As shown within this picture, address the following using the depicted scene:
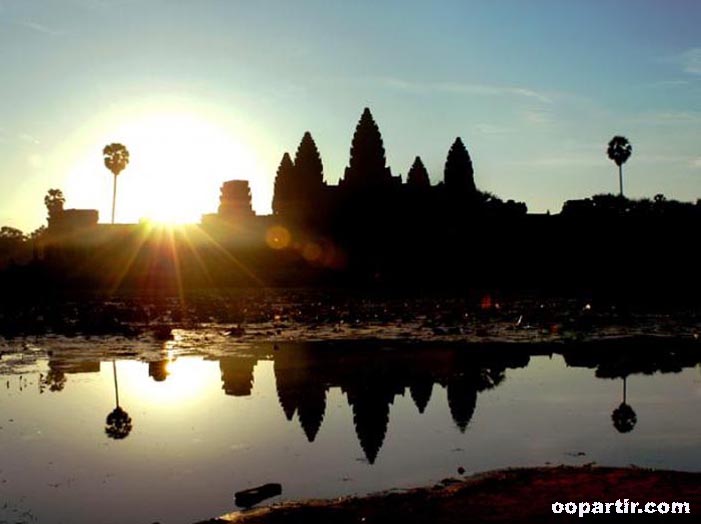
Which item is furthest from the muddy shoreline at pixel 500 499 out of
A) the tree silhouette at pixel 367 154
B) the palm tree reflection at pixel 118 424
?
the tree silhouette at pixel 367 154

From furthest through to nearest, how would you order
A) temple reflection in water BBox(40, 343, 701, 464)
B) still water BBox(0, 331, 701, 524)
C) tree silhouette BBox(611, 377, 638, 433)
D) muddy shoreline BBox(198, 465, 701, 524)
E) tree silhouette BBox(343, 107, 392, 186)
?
tree silhouette BBox(343, 107, 392, 186), temple reflection in water BBox(40, 343, 701, 464), tree silhouette BBox(611, 377, 638, 433), still water BBox(0, 331, 701, 524), muddy shoreline BBox(198, 465, 701, 524)

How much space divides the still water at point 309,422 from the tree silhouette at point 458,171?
2105 inches

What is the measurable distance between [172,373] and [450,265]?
157 ft

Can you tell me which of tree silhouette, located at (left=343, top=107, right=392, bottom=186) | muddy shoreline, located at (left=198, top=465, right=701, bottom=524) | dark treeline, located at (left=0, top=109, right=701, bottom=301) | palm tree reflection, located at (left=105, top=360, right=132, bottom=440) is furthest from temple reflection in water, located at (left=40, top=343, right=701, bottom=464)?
tree silhouette, located at (left=343, top=107, right=392, bottom=186)

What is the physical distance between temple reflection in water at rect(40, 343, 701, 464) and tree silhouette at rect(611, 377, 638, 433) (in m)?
0.01

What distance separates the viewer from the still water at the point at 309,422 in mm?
10422

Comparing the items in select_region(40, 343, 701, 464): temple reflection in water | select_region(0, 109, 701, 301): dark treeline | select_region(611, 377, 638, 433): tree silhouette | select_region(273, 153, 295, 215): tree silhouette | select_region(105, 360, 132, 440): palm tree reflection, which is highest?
select_region(273, 153, 295, 215): tree silhouette

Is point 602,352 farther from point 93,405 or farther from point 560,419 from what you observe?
point 93,405

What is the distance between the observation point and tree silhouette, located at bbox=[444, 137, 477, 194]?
76188 mm

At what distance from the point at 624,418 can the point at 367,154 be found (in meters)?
61.8

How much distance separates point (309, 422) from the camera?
14.2 m

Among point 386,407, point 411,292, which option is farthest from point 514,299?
point 386,407

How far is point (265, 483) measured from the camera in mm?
10414

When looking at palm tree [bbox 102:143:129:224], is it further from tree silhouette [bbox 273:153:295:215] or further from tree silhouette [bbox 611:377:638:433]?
tree silhouette [bbox 611:377:638:433]
